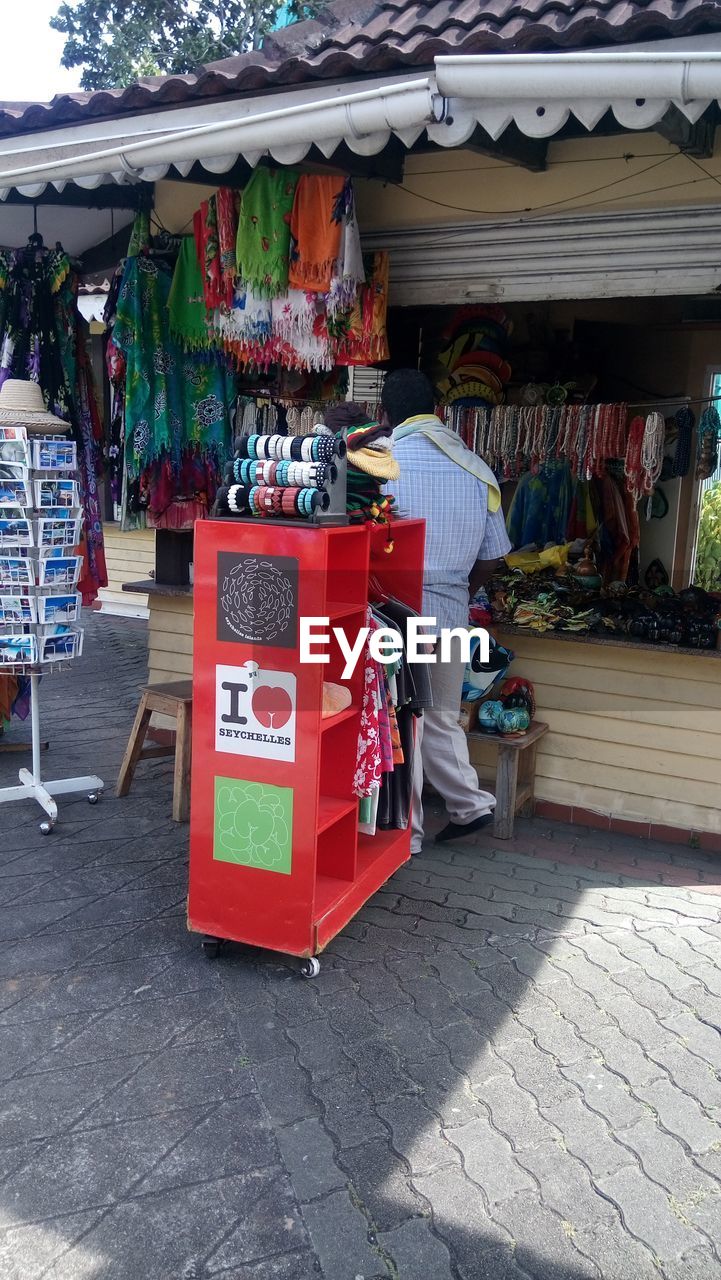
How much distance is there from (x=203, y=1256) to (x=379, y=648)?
7.10 ft

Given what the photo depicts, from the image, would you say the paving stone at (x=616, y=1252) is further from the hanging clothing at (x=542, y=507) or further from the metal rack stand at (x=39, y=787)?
the hanging clothing at (x=542, y=507)

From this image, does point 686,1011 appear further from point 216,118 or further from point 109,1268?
point 216,118

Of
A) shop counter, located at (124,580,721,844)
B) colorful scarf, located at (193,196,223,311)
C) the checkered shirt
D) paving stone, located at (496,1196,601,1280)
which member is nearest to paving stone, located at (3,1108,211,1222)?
paving stone, located at (496,1196,601,1280)

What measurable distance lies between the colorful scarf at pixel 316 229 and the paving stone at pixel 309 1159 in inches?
148

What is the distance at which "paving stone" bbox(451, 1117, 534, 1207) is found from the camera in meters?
2.68

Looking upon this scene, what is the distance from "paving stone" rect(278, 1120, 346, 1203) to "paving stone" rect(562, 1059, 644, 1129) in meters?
0.82

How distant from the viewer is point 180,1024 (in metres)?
3.40

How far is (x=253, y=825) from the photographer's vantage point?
11.8 feet

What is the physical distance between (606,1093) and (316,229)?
3.95 m

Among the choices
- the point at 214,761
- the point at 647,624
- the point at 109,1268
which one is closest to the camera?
the point at 109,1268

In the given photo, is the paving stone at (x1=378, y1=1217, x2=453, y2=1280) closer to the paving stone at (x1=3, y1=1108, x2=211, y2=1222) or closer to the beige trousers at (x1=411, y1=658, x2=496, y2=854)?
the paving stone at (x1=3, y1=1108, x2=211, y2=1222)

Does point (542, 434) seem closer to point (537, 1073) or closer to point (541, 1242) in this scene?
point (537, 1073)

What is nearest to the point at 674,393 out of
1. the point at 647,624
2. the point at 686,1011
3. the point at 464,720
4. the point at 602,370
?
the point at 602,370

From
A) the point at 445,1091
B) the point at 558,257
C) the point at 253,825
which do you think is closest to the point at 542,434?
the point at 558,257
